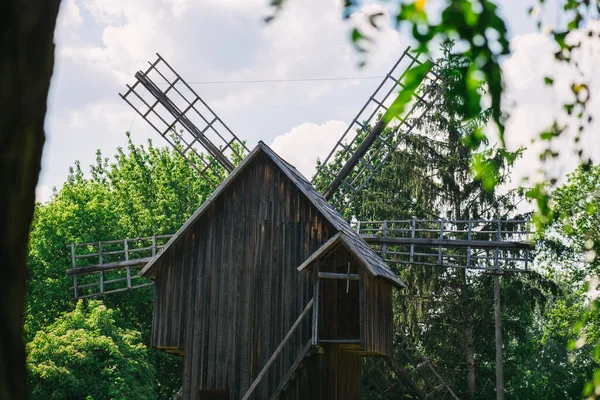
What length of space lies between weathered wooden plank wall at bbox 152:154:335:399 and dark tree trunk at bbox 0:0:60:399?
17.0 metres

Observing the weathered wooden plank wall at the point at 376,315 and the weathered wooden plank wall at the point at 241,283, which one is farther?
the weathered wooden plank wall at the point at 241,283

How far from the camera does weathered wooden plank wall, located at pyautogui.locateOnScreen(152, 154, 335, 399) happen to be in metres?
19.7

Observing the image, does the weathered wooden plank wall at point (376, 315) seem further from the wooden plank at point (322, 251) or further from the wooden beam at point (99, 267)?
the wooden beam at point (99, 267)

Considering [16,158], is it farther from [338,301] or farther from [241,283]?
[338,301]

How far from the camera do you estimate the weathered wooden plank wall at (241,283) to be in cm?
1966

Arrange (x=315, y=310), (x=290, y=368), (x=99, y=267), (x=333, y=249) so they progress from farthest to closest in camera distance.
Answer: (x=99, y=267)
(x=333, y=249)
(x=290, y=368)
(x=315, y=310)

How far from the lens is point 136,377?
27.4 m

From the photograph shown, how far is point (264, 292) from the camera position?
20.0 metres

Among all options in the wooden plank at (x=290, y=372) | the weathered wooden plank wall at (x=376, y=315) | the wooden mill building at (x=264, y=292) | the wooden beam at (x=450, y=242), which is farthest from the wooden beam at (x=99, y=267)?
the wooden plank at (x=290, y=372)

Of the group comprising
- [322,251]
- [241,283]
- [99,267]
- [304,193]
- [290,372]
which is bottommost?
[290,372]

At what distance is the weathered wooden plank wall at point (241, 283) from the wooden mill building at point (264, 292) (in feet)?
0.08

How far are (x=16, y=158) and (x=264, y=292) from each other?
1759cm

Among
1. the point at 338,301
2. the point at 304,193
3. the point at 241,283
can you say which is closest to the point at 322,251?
the point at 304,193

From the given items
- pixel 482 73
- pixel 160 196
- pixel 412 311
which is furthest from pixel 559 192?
pixel 482 73
